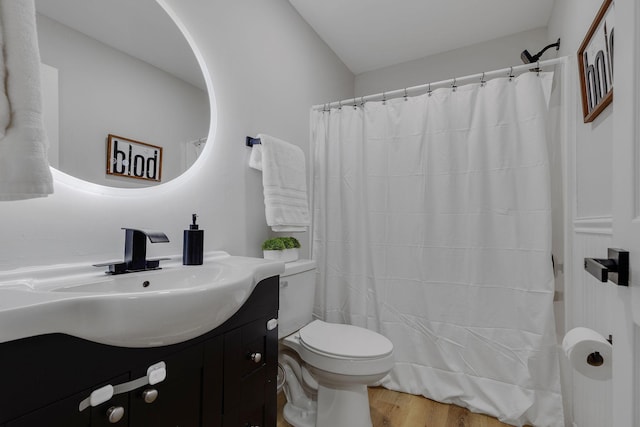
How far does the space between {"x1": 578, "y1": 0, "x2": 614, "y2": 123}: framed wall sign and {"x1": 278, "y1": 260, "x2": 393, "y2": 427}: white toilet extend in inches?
50.6

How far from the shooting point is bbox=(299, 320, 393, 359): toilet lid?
4.55ft

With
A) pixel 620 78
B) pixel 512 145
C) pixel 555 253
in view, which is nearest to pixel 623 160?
pixel 620 78

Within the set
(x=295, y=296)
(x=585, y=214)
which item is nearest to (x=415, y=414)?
(x=295, y=296)

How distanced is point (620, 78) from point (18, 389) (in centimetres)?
122

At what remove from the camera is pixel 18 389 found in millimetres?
523

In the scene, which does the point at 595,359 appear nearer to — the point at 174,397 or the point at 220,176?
the point at 174,397

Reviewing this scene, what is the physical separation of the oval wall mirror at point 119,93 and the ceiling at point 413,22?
118 cm

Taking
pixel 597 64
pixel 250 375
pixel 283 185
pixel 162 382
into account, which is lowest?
pixel 250 375

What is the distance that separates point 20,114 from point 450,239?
6.06 feet

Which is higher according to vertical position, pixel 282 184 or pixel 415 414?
pixel 282 184

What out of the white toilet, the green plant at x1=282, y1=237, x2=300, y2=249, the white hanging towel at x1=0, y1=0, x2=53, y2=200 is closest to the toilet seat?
the white toilet

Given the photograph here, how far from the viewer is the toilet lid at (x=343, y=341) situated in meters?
1.39

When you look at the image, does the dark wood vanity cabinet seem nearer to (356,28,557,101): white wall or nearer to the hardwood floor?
the hardwood floor

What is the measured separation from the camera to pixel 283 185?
166 cm
